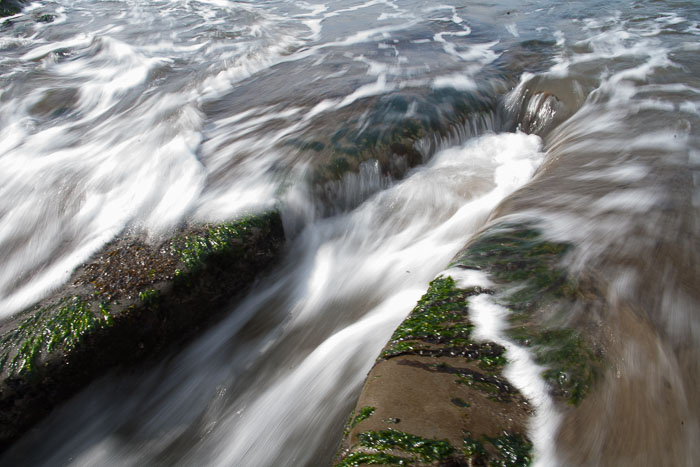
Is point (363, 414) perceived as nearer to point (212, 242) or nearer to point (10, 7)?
point (212, 242)

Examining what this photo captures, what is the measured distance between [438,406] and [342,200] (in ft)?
9.74

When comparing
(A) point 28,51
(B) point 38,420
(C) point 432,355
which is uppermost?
(A) point 28,51

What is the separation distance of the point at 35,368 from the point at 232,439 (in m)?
1.36

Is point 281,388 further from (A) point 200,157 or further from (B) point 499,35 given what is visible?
(B) point 499,35

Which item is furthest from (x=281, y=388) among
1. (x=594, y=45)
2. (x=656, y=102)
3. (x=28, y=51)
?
(x=28, y=51)

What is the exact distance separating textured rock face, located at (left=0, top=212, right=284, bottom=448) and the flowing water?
0.54 ft

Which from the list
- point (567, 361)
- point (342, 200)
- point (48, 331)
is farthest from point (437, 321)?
point (48, 331)

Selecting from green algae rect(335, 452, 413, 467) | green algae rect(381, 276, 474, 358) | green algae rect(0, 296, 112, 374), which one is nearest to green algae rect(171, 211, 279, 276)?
green algae rect(0, 296, 112, 374)

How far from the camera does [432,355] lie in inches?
90.1

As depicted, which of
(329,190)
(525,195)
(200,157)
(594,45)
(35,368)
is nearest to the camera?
(35,368)

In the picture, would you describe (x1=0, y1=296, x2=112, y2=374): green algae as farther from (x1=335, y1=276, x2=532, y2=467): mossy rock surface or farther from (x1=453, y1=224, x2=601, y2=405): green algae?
(x1=453, y1=224, x2=601, y2=405): green algae

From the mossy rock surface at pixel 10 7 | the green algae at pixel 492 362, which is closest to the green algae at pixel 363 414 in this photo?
the green algae at pixel 492 362

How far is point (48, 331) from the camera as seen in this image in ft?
9.45

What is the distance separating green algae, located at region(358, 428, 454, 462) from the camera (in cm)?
179
